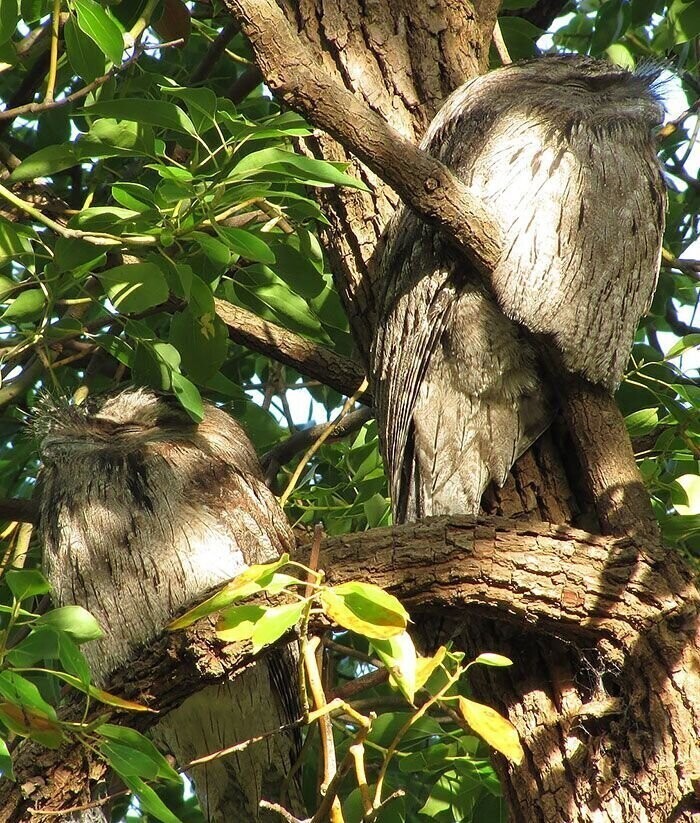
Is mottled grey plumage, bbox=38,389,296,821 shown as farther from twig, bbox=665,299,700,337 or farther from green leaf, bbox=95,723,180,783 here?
twig, bbox=665,299,700,337

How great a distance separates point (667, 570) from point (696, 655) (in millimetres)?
137

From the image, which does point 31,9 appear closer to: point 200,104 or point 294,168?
point 200,104

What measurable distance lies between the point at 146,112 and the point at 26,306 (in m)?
0.54

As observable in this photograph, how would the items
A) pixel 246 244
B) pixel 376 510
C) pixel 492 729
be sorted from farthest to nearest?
1. pixel 376 510
2. pixel 246 244
3. pixel 492 729

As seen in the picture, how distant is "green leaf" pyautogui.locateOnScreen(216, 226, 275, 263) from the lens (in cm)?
183

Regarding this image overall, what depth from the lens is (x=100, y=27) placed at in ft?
6.21

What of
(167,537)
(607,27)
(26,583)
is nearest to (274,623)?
(26,583)

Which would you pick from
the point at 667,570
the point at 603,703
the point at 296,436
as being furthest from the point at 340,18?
the point at 603,703

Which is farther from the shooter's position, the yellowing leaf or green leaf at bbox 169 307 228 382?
green leaf at bbox 169 307 228 382

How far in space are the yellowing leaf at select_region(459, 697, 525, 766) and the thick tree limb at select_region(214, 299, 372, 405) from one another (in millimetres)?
1223

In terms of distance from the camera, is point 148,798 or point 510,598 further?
point 510,598

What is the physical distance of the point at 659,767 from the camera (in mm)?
1668

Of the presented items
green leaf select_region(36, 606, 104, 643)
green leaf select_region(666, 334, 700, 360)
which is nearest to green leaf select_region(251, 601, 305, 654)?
green leaf select_region(36, 606, 104, 643)

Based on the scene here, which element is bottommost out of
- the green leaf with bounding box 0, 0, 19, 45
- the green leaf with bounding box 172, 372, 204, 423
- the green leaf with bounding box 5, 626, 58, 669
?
the green leaf with bounding box 5, 626, 58, 669
